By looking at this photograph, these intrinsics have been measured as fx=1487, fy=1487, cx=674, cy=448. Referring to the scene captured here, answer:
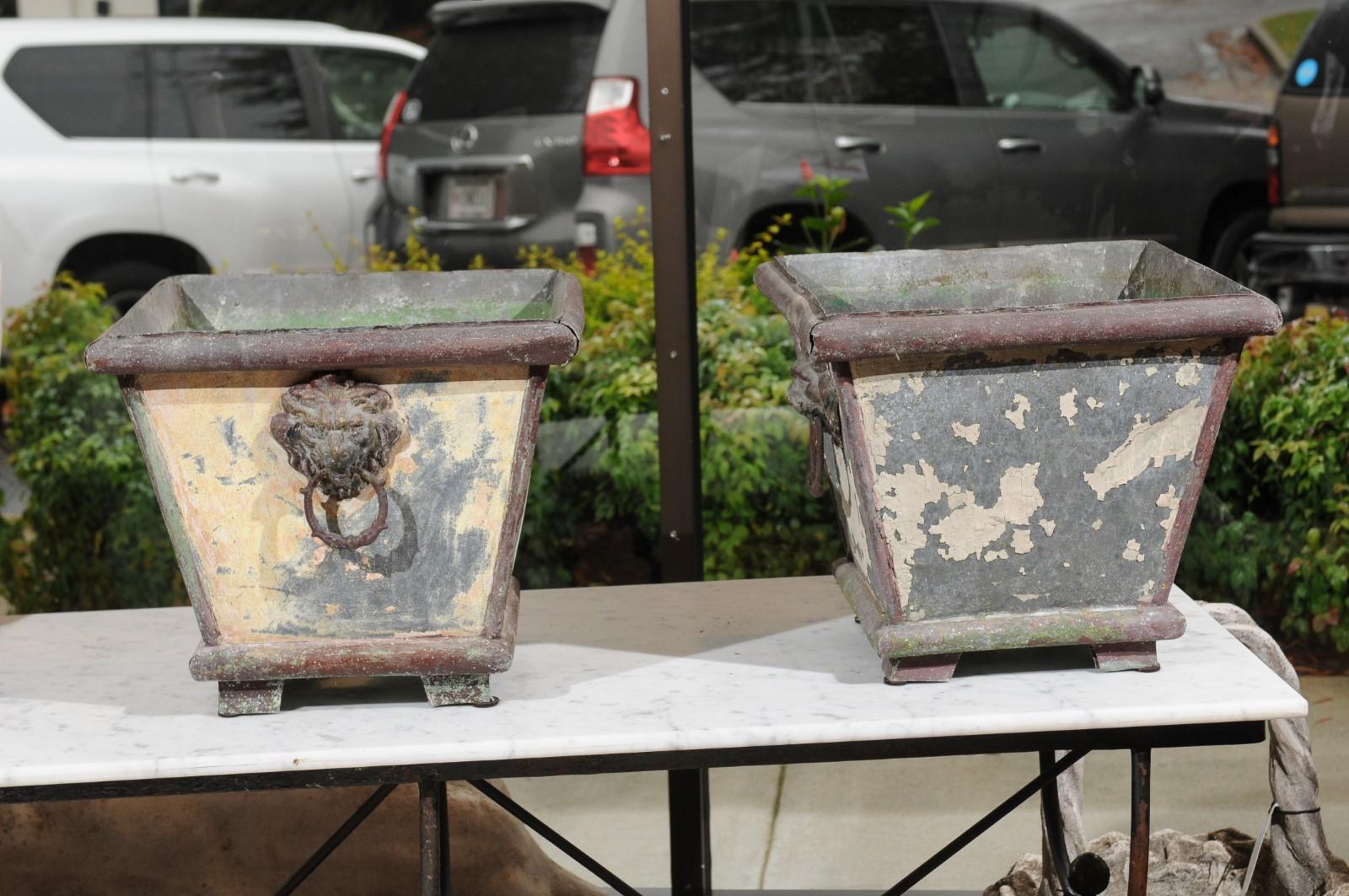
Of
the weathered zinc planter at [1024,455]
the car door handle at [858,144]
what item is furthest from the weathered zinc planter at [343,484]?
the car door handle at [858,144]

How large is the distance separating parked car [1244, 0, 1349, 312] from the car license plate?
1.56 m

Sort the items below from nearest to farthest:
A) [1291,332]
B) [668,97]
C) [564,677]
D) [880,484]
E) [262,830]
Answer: [880,484] → [564,677] → [668,97] → [262,830] → [1291,332]

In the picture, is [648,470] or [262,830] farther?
[648,470]

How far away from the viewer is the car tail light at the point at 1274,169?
301 cm

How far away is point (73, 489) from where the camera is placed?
3.24m

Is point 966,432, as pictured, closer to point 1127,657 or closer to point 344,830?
point 1127,657

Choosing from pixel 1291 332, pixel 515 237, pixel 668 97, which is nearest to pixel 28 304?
pixel 515 237

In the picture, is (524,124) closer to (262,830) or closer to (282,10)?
(282,10)

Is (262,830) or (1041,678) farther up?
(1041,678)

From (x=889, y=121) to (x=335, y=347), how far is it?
174cm

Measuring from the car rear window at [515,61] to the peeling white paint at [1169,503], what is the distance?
1716mm

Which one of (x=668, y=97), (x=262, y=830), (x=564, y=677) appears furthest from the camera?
(x=262, y=830)

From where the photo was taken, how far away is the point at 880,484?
169cm

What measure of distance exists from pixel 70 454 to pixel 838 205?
1.73 m
